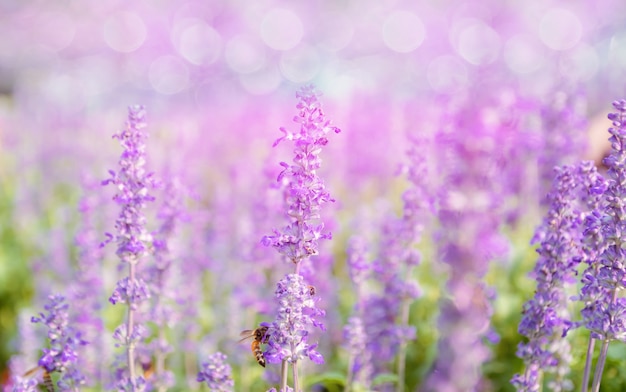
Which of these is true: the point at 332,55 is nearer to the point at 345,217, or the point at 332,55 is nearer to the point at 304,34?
the point at 304,34

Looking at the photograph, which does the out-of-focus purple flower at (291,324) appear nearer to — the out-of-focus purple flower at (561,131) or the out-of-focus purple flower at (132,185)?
the out-of-focus purple flower at (132,185)

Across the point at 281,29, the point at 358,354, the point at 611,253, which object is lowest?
the point at 358,354

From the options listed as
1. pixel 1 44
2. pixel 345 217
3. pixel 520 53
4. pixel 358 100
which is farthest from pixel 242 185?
pixel 1 44

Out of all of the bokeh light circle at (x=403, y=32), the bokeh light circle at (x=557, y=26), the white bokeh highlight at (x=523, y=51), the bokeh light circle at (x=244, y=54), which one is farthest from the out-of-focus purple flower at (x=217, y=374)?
the bokeh light circle at (x=403, y=32)

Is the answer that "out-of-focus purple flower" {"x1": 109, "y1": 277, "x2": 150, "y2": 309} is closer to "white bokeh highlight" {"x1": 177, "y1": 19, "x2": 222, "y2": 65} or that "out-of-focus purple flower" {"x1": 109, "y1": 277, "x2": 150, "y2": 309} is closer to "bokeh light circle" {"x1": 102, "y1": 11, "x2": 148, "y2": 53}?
"white bokeh highlight" {"x1": 177, "y1": 19, "x2": 222, "y2": 65}

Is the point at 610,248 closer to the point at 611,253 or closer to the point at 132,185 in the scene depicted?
the point at 611,253

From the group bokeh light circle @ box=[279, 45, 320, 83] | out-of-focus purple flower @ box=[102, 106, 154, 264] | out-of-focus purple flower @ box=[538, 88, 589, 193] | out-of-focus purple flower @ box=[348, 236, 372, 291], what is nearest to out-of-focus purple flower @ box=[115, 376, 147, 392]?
out-of-focus purple flower @ box=[102, 106, 154, 264]

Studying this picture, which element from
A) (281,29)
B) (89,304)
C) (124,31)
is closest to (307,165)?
(89,304)
